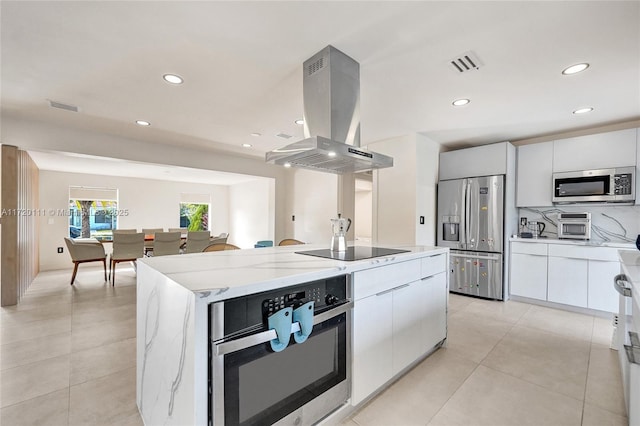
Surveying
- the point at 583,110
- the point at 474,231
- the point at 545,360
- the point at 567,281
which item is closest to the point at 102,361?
the point at 545,360

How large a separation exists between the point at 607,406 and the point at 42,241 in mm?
8862

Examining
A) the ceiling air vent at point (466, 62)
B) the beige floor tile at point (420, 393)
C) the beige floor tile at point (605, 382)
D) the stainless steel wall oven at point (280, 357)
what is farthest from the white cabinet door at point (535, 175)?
the stainless steel wall oven at point (280, 357)

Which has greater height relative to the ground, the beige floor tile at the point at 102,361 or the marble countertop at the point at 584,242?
the marble countertop at the point at 584,242

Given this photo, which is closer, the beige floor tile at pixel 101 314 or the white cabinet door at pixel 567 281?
the beige floor tile at pixel 101 314

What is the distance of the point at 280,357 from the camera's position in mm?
1187

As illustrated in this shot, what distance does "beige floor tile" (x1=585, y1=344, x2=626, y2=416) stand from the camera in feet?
5.44

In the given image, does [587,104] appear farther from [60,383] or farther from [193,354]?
[60,383]

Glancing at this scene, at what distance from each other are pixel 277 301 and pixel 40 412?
5.48 feet

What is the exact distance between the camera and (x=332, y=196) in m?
5.18

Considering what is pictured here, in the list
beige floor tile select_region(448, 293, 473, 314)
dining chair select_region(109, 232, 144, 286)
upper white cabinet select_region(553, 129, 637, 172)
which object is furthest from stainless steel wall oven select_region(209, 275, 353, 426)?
dining chair select_region(109, 232, 144, 286)

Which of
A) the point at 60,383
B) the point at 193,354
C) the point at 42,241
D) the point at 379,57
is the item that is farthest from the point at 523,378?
the point at 42,241

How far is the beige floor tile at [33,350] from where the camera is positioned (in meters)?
2.12

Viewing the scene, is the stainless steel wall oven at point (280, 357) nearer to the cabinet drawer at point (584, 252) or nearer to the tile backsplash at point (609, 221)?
the cabinet drawer at point (584, 252)

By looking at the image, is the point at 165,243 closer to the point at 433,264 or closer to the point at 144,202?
the point at 144,202
